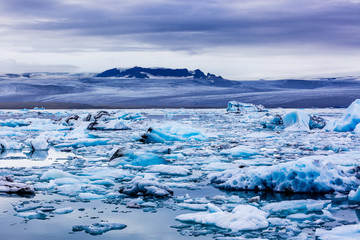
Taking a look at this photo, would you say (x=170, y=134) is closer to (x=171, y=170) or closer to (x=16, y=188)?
(x=171, y=170)

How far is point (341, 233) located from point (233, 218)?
78 cm

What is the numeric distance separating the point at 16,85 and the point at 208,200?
57.4 meters

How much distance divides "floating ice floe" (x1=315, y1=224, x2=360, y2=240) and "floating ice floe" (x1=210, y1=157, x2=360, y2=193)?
1.46 meters

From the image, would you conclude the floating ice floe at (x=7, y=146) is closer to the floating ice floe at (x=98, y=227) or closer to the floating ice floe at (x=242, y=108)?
the floating ice floe at (x=98, y=227)

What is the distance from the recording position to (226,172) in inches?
217

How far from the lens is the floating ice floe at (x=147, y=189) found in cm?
460

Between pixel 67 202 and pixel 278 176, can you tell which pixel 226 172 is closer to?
pixel 278 176

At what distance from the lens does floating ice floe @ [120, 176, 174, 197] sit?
460cm

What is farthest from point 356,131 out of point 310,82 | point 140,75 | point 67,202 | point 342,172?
point 140,75

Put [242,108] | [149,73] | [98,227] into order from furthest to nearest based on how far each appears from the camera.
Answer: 1. [149,73]
2. [242,108]
3. [98,227]

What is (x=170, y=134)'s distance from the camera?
35.5 feet

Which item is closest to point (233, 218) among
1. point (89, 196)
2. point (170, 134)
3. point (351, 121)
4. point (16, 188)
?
Answer: point (89, 196)

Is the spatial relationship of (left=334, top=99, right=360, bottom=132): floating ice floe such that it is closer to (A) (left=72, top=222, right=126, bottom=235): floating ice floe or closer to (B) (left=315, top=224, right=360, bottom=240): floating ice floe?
(B) (left=315, top=224, right=360, bottom=240): floating ice floe

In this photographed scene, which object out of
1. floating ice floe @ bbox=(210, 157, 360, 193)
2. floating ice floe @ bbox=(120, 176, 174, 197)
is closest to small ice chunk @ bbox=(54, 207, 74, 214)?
floating ice floe @ bbox=(120, 176, 174, 197)
